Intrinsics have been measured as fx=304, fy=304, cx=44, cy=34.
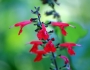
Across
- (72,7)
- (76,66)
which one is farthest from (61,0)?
(76,66)

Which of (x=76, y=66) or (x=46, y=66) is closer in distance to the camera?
(x=76, y=66)

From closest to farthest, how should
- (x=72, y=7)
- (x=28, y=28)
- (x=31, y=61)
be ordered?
(x=31, y=61), (x=28, y=28), (x=72, y=7)

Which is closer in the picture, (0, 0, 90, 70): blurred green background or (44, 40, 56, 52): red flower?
(44, 40, 56, 52): red flower

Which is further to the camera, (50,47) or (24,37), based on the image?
(24,37)

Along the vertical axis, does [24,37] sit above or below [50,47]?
below

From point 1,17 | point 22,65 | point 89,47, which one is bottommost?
point 22,65

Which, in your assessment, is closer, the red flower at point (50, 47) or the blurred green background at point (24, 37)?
the red flower at point (50, 47)

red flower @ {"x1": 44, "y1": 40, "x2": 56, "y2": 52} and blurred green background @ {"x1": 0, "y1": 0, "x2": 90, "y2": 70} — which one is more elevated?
red flower @ {"x1": 44, "y1": 40, "x2": 56, "y2": 52}

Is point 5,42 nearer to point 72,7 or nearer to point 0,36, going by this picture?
point 0,36

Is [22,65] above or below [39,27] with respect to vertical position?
below

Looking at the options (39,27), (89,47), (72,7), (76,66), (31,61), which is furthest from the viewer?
(72,7)

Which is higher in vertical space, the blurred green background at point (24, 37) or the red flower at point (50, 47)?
the red flower at point (50, 47)
